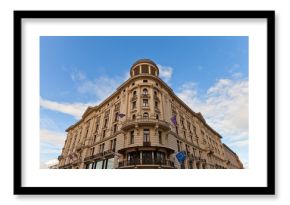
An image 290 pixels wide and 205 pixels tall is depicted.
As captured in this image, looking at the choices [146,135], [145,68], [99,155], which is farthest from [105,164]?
[145,68]

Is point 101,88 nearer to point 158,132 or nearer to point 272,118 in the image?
point 158,132

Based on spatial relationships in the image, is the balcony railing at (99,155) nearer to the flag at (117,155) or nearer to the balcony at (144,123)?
the flag at (117,155)

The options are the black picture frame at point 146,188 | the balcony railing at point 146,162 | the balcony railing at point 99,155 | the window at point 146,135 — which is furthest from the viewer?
the window at point 146,135

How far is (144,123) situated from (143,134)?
0.15m

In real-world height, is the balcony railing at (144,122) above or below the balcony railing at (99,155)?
above

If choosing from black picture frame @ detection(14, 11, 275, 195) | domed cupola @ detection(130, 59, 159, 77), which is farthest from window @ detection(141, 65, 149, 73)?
black picture frame @ detection(14, 11, 275, 195)

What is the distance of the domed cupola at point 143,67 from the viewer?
3295 millimetres

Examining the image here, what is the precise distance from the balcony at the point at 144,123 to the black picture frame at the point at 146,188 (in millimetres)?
790

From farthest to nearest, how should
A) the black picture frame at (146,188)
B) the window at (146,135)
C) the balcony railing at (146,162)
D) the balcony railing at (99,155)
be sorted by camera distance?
1. the window at (146,135)
2. the balcony railing at (99,155)
3. the balcony railing at (146,162)
4. the black picture frame at (146,188)

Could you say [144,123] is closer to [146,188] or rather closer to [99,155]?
[99,155]

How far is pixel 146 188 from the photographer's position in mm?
3000

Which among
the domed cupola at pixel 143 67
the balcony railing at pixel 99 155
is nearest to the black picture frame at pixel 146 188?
the balcony railing at pixel 99 155

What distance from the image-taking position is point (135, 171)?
10.2 ft

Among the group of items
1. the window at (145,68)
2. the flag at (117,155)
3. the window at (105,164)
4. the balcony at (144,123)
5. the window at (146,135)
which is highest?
the window at (145,68)
